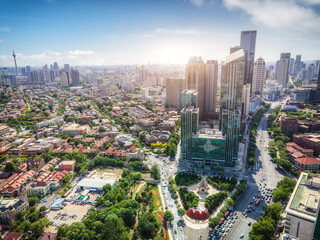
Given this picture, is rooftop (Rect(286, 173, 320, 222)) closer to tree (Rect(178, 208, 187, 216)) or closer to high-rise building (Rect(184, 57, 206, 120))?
tree (Rect(178, 208, 187, 216))

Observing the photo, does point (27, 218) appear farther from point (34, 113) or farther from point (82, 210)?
point (34, 113)

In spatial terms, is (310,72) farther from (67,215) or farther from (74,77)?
(67,215)

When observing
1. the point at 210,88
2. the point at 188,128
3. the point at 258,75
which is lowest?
the point at 188,128

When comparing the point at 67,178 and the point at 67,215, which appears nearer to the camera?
the point at 67,215

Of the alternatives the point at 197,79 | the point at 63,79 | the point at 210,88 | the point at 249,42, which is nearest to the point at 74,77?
the point at 63,79

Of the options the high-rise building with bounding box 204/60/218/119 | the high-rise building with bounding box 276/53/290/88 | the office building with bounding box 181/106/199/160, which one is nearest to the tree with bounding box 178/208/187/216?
the office building with bounding box 181/106/199/160

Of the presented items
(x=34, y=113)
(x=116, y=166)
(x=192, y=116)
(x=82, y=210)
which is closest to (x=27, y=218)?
(x=82, y=210)
